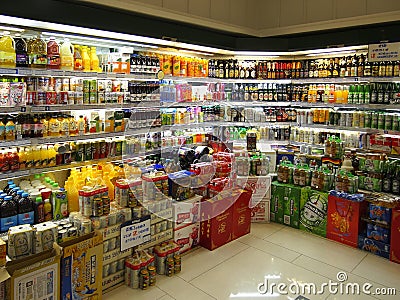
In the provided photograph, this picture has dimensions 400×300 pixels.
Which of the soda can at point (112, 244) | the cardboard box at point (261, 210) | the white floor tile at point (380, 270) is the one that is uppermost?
the soda can at point (112, 244)

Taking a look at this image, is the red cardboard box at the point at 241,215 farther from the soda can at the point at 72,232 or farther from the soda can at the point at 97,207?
the soda can at the point at 72,232

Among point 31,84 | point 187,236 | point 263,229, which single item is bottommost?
point 263,229

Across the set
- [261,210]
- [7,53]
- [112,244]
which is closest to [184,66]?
[261,210]

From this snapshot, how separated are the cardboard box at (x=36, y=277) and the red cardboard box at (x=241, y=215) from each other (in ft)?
7.32

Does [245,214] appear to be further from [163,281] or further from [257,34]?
[257,34]

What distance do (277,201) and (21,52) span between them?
11.9 feet

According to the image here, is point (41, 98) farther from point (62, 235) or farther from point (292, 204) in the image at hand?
point (292, 204)

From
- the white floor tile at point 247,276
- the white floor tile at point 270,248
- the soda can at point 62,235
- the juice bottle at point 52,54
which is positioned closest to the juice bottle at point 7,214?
the soda can at point 62,235

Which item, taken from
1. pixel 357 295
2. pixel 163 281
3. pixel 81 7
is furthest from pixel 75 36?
pixel 357 295

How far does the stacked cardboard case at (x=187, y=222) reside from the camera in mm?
3781

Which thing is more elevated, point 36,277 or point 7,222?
point 7,222

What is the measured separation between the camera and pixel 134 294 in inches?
124

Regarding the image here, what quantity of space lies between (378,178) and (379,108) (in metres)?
1.00

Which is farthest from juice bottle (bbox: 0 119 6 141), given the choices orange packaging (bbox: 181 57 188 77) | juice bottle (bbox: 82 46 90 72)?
orange packaging (bbox: 181 57 188 77)
